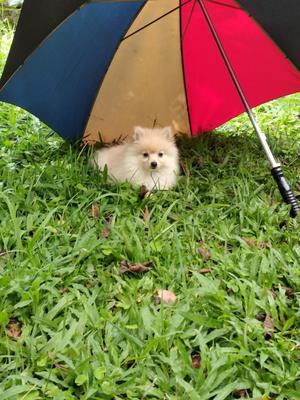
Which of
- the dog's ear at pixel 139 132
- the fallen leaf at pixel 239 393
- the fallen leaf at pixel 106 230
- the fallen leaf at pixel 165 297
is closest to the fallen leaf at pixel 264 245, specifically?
the fallen leaf at pixel 165 297

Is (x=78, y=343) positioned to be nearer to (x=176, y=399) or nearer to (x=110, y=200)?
(x=176, y=399)

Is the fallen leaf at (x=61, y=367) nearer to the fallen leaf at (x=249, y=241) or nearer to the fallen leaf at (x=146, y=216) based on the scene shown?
the fallen leaf at (x=146, y=216)

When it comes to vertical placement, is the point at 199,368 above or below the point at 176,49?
below

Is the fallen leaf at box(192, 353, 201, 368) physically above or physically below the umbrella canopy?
below

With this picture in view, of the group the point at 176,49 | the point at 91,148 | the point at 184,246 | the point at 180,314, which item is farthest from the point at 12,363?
the point at 176,49

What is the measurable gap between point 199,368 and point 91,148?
9.29ft

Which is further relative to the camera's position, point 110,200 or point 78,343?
point 110,200

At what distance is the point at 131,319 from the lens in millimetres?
2682

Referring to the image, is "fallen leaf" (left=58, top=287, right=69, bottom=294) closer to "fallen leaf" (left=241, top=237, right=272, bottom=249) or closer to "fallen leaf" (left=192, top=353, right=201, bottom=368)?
"fallen leaf" (left=192, top=353, right=201, bottom=368)

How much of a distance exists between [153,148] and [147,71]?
0.90 metres

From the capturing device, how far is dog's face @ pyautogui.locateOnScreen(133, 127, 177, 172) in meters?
4.39

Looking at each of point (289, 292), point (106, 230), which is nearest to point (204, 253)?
point (289, 292)

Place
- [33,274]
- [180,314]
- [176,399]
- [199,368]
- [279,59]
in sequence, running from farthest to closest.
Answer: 1. [279,59]
2. [33,274]
3. [180,314]
4. [199,368]
5. [176,399]

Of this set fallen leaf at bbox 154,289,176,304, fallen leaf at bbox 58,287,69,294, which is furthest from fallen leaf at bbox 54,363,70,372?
fallen leaf at bbox 154,289,176,304
